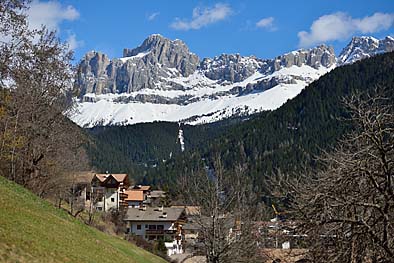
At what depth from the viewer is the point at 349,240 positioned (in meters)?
8.59

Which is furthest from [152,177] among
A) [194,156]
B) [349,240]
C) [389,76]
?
[349,240]

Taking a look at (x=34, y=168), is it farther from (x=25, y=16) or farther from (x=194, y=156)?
(x=194, y=156)

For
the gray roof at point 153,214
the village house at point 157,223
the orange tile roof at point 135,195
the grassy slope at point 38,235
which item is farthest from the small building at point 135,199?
the grassy slope at point 38,235

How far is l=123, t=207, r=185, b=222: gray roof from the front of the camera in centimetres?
7275

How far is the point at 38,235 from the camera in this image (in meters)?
17.3

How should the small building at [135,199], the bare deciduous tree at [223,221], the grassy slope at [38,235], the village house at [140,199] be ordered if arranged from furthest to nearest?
the small building at [135,199], the village house at [140,199], the bare deciduous tree at [223,221], the grassy slope at [38,235]

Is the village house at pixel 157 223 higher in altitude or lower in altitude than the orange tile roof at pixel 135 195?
lower

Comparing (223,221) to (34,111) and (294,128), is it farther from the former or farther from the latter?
(294,128)

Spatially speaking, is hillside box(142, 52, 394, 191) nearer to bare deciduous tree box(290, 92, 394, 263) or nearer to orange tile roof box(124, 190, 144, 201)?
orange tile roof box(124, 190, 144, 201)

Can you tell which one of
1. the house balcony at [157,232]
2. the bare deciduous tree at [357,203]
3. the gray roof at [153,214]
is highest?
the bare deciduous tree at [357,203]

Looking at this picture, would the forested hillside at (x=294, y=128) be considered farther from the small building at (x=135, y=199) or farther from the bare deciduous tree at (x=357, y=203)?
the bare deciduous tree at (x=357, y=203)

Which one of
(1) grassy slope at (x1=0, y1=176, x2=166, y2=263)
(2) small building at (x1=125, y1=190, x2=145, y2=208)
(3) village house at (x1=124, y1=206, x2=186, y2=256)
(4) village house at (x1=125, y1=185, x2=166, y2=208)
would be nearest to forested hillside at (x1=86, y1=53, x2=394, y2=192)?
(4) village house at (x1=125, y1=185, x2=166, y2=208)

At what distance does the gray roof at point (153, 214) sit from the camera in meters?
72.8

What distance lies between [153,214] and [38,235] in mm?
58077
